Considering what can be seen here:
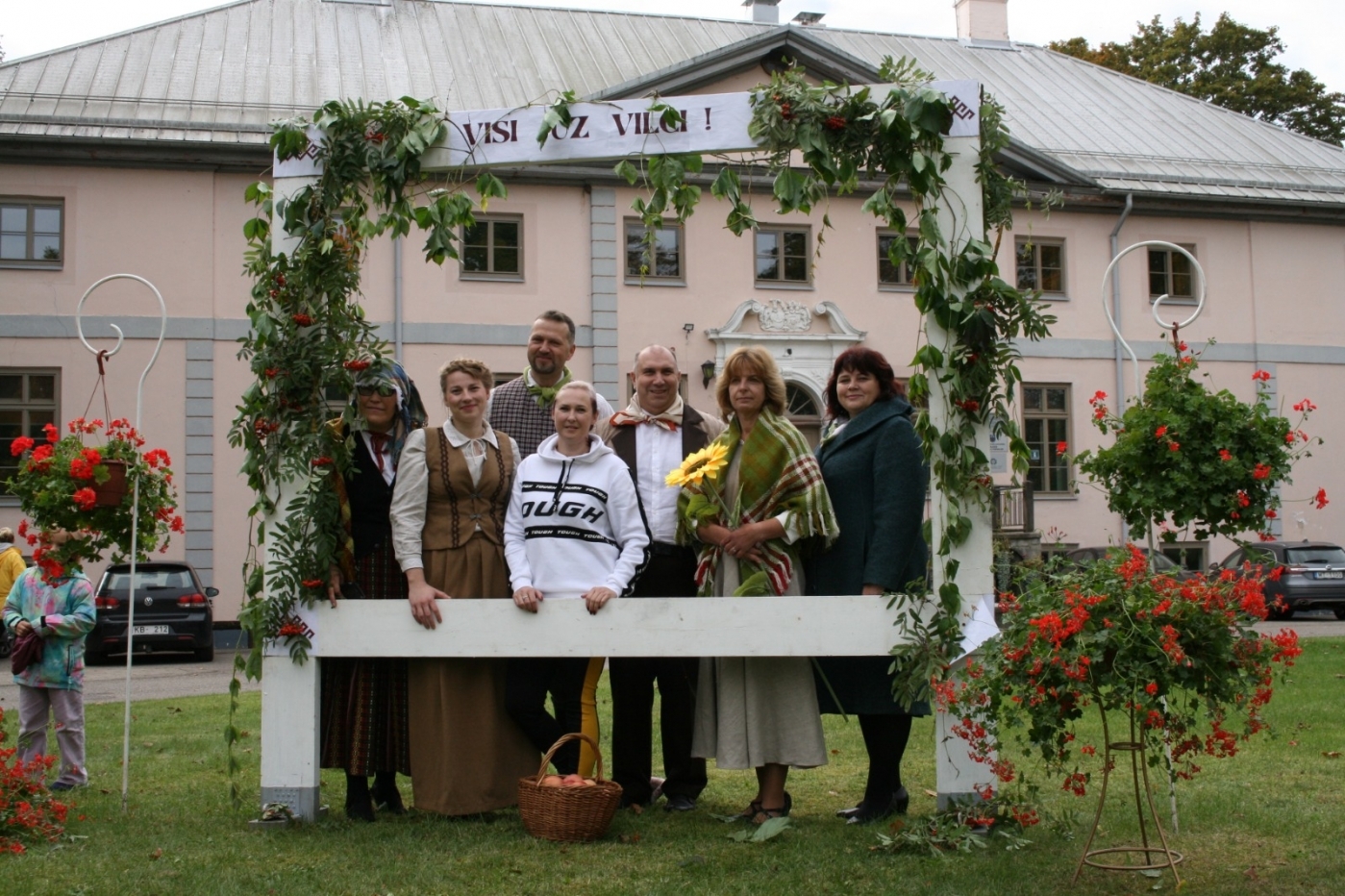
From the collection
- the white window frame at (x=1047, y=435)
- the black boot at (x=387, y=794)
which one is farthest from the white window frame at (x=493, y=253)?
the black boot at (x=387, y=794)

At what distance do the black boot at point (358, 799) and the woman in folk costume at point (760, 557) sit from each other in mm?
1351

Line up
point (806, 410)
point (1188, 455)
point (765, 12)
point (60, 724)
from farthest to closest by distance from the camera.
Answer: point (765, 12) → point (806, 410) → point (1188, 455) → point (60, 724)

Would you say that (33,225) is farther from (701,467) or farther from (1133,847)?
(1133,847)

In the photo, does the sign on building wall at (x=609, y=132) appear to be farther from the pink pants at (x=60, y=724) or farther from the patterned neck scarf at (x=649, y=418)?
the pink pants at (x=60, y=724)

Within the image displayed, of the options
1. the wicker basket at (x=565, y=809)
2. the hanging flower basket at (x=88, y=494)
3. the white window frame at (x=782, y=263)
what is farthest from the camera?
the white window frame at (x=782, y=263)

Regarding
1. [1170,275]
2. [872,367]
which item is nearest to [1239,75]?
[1170,275]

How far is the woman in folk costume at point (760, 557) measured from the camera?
17.8 ft

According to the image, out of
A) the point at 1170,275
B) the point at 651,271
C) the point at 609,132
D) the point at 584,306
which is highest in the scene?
the point at 1170,275

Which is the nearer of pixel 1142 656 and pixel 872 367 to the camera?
pixel 1142 656

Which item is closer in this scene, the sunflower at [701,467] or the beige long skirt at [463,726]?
the sunflower at [701,467]

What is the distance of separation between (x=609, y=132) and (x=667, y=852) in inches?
108

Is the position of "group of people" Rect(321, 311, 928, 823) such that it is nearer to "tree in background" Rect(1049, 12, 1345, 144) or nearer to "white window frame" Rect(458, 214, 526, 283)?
"white window frame" Rect(458, 214, 526, 283)

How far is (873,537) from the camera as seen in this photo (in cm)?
552

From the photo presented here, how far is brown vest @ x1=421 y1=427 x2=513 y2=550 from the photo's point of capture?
5.66m
